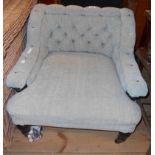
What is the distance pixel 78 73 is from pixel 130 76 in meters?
0.43

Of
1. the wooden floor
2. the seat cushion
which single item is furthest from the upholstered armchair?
the wooden floor

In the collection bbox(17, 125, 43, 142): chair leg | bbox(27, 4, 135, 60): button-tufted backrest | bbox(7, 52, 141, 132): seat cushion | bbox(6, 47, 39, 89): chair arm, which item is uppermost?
bbox(27, 4, 135, 60): button-tufted backrest

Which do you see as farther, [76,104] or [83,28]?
[83,28]

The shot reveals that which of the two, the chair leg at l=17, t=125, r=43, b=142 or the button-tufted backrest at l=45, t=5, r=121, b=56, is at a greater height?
the button-tufted backrest at l=45, t=5, r=121, b=56

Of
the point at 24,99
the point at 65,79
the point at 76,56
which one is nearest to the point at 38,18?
the point at 76,56

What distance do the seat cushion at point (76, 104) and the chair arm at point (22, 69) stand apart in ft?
0.29

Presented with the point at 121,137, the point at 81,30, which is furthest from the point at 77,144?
the point at 81,30

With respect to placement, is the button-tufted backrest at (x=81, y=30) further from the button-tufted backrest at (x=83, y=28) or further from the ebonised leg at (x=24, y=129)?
the ebonised leg at (x=24, y=129)

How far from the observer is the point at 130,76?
1.66 m

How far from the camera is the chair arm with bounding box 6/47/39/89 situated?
1578 mm

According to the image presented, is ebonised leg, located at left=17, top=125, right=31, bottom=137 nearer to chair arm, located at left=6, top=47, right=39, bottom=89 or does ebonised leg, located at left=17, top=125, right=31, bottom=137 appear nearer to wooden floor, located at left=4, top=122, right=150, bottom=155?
wooden floor, located at left=4, top=122, right=150, bottom=155

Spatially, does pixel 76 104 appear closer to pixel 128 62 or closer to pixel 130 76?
pixel 130 76

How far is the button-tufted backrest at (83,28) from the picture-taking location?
80.7 inches

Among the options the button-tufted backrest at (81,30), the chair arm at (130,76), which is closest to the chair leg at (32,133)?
the button-tufted backrest at (81,30)
